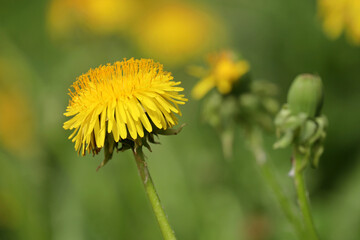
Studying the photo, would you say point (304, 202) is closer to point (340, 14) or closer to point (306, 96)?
point (306, 96)

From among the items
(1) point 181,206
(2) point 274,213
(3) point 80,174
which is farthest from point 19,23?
(2) point 274,213

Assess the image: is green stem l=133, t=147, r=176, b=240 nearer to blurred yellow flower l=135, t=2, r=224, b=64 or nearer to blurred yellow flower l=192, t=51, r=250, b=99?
blurred yellow flower l=192, t=51, r=250, b=99

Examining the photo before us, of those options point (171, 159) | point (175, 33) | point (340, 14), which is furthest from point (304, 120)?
point (175, 33)

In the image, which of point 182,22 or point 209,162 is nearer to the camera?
point 209,162

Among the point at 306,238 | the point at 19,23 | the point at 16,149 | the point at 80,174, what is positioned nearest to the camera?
the point at 306,238

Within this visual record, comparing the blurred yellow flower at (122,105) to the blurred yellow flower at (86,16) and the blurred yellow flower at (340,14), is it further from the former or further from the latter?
the blurred yellow flower at (86,16)

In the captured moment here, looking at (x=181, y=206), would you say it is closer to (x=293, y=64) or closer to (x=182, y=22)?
(x=293, y=64)
